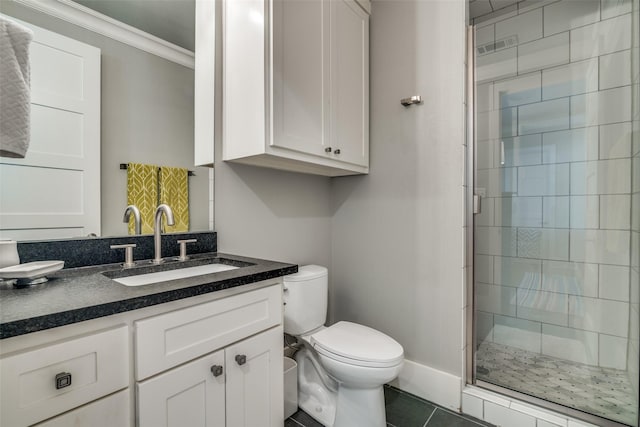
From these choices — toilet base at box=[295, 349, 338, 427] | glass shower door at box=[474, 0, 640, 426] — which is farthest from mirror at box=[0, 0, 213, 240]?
glass shower door at box=[474, 0, 640, 426]

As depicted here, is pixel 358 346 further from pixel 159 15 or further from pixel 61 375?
pixel 159 15

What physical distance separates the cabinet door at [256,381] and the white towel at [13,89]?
84 centimetres

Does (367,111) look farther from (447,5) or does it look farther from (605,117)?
(605,117)

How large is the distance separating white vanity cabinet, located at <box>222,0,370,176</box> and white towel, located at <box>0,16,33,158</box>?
713mm

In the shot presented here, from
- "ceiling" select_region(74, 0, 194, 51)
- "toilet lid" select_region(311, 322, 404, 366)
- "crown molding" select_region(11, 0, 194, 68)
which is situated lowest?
"toilet lid" select_region(311, 322, 404, 366)

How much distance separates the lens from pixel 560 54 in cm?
157

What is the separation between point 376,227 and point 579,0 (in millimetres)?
1549

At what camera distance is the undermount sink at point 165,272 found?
1083 mm

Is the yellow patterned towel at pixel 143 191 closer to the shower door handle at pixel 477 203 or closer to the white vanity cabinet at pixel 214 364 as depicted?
the white vanity cabinet at pixel 214 364

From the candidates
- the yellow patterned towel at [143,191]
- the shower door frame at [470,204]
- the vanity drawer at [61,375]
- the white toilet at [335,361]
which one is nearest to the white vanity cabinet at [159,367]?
the vanity drawer at [61,375]

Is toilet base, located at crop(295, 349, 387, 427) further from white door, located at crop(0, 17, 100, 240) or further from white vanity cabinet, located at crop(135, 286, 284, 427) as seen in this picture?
white door, located at crop(0, 17, 100, 240)

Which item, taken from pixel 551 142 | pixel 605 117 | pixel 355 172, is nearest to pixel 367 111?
pixel 355 172

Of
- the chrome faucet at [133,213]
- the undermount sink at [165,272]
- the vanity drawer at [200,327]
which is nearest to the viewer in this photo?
the vanity drawer at [200,327]

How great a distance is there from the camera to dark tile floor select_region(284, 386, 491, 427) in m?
1.48
